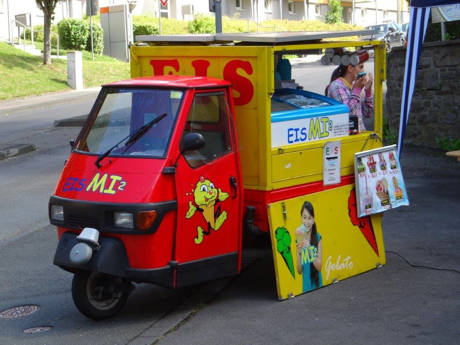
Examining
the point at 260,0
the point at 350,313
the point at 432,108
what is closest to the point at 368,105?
the point at 350,313

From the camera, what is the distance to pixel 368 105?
27.2 feet

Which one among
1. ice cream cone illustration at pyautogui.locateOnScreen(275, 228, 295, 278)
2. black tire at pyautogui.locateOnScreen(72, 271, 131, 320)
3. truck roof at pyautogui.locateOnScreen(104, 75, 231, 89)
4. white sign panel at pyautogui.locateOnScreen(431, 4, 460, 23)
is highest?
white sign panel at pyautogui.locateOnScreen(431, 4, 460, 23)

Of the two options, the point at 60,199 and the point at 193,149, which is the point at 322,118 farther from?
the point at 60,199

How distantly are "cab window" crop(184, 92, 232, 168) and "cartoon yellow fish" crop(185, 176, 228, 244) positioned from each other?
20 cm

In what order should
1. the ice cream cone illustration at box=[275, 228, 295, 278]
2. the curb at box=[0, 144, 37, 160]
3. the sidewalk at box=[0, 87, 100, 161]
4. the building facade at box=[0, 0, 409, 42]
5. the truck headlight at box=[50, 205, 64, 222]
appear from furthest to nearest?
the building facade at box=[0, 0, 409, 42] < the sidewalk at box=[0, 87, 100, 161] < the curb at box=[0, 144, 37, 160] < the ice cream cone illustration at box=[275, 228, 295, 278] < the truck headlight at box=[50, 205, 64, 222]

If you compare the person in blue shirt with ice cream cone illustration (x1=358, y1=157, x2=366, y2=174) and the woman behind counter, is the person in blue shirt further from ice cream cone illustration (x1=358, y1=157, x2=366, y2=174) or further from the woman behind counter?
the woman behind counter

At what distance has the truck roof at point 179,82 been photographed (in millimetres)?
6422

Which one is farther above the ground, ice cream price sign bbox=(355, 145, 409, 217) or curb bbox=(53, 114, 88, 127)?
ice cream price sign bbox=(355, 145, 409, 217)

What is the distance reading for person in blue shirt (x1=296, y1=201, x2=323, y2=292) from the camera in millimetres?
6930

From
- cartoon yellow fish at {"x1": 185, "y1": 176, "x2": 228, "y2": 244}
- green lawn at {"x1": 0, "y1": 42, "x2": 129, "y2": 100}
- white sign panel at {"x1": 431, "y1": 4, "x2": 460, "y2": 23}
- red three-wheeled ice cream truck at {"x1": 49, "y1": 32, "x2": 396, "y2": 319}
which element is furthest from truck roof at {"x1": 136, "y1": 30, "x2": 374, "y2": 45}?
green lawn at {"x1": 0, "y1": 42, "x2": 129, "y2": 100}

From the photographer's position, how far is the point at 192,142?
6.14 metres

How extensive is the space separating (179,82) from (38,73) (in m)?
23.4

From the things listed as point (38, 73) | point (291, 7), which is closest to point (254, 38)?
point (38, 73)

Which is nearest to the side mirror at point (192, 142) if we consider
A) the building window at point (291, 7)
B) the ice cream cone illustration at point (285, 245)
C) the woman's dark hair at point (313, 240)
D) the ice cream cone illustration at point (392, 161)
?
the ice cream cone illustration at point (285, 245)
